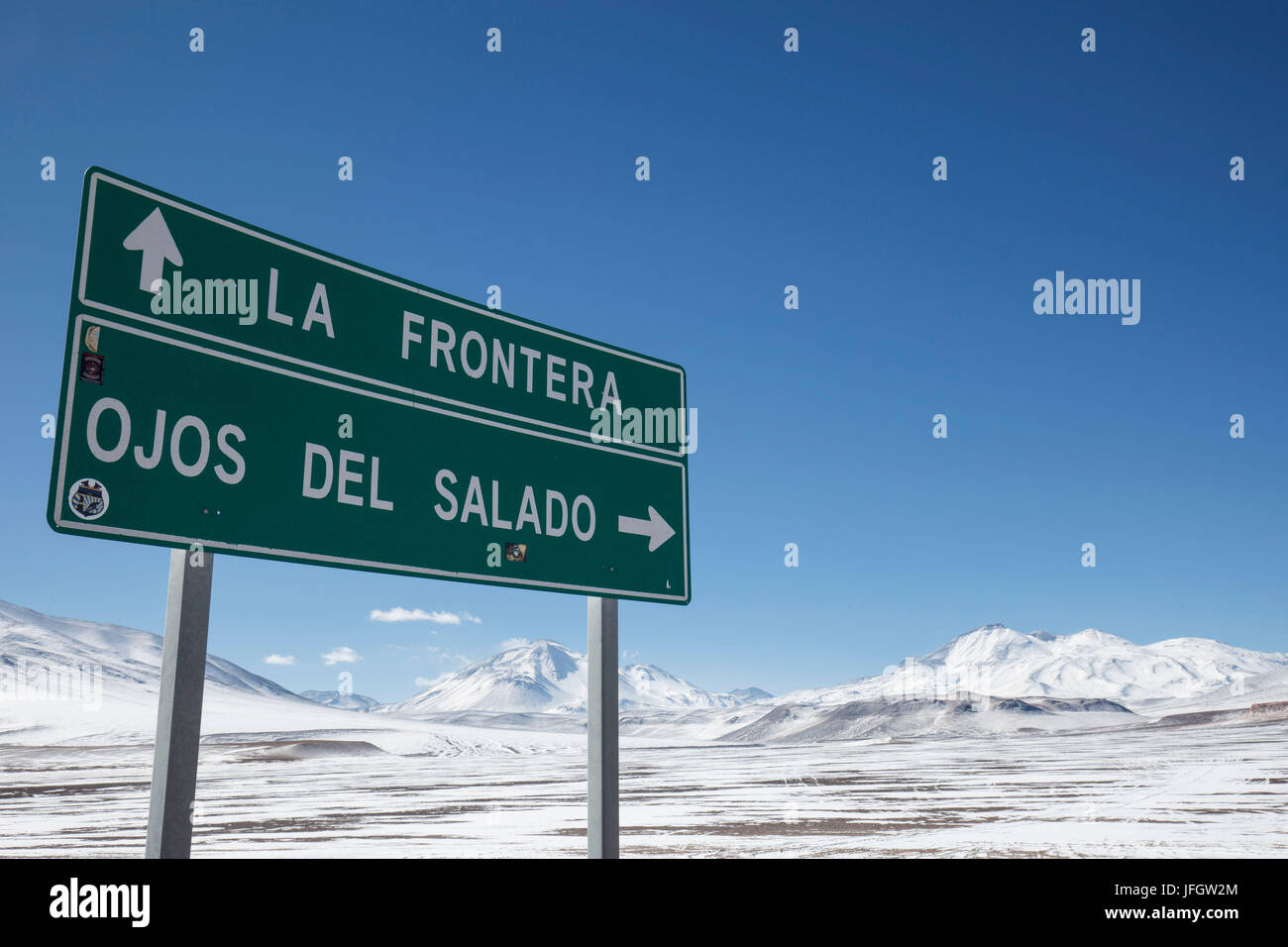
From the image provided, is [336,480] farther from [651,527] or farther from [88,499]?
[651,527]

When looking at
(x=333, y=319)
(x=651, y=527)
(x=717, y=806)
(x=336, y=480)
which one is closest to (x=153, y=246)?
(x=333, y=319)

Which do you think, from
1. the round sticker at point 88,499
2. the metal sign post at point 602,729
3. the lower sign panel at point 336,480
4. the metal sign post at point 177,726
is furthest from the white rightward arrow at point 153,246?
the metal sign post at point 602,729

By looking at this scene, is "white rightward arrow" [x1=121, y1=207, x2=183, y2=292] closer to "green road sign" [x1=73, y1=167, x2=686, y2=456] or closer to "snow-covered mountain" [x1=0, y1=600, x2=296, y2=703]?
"green road sign" [x1=73, y1=167, x2=686, y2=456]

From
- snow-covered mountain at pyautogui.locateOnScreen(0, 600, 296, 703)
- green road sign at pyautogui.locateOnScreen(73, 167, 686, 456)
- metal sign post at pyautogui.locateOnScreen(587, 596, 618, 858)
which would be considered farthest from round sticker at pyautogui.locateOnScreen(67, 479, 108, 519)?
snow-covered mountain at pyautogui.locateOnScreen(0, 600, 296, 703)

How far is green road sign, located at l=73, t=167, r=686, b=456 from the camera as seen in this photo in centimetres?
292

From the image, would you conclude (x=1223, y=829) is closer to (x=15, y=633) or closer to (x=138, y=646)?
(x=15, y=633)

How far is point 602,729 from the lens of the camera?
384cm

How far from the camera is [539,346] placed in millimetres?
4227

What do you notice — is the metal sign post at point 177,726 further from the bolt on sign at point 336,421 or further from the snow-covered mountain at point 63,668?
the snow-covered mountain at point 63,668

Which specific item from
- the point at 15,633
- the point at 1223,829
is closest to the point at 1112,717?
the point at 1223,829

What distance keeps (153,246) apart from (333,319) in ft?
2.20

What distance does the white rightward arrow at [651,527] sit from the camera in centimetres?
438

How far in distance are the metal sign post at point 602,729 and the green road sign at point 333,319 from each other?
874 mm

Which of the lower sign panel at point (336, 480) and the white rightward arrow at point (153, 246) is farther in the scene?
the white rightward arrow at point (153, 246)
